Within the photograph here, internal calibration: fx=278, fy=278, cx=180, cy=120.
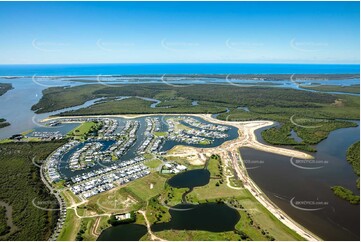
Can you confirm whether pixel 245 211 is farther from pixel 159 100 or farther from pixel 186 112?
pixel 159 100

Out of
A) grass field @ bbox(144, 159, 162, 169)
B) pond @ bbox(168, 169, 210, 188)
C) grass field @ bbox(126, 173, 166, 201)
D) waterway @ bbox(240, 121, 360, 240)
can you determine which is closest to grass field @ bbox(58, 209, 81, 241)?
grass field @ bbox(126, 173, 166, 201)

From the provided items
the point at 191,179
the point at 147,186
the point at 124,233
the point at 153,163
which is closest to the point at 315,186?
the point at 191,179

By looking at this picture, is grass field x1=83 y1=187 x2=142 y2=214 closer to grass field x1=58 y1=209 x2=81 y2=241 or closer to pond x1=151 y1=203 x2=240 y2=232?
grass field x1=58 y1=209 x2=81 y2=241

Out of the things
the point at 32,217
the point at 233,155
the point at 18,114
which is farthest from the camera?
the point at 18,114

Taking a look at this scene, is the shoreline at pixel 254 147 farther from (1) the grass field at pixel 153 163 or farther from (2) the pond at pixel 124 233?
(2) the pond at pixel 124 233

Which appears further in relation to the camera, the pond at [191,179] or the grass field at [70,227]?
the pond at [191,179]

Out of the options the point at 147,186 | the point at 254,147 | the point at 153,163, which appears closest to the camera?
the point at 147,186

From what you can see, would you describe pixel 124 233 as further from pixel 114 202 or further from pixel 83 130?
pixel 83 130

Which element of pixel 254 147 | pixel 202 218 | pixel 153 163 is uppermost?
pixel 254 147

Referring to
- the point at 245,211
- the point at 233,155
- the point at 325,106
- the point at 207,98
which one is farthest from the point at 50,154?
the point at 325,106

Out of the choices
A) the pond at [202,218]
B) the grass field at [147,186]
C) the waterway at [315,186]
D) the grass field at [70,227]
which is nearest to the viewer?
the grass field at [70,227]

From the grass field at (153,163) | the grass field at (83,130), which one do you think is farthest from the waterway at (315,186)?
the grass field at (83,130)
